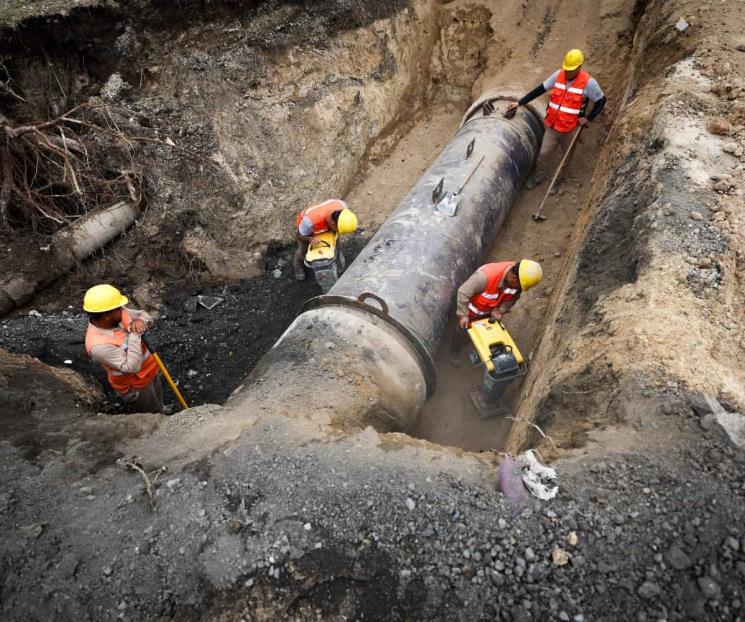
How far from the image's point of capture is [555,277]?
5.71m

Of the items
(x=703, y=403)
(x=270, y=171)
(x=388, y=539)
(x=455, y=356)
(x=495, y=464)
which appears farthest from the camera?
(x=270, y=171)

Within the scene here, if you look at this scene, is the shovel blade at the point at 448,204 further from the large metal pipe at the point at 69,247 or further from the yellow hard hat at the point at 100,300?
the large metal pipe at the point at 69,247

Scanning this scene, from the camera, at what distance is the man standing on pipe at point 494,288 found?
4.23 metres

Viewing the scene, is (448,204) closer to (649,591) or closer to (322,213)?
(322,213)

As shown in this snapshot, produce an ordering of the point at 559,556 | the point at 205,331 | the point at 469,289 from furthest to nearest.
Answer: the point at 205,331 → the point at 469,289 → the point at 559,556

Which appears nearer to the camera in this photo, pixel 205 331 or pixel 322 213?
pixel 322 213

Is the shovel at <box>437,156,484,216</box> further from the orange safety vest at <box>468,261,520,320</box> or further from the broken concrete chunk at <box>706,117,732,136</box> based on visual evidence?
the broken concrete chunk at <box>706,117,732,136</box>

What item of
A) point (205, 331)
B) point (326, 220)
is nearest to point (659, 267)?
point (326, 220)

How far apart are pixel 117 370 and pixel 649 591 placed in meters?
3.98

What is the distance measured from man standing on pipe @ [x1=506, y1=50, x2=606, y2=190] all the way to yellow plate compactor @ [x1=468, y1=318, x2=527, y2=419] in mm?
3361

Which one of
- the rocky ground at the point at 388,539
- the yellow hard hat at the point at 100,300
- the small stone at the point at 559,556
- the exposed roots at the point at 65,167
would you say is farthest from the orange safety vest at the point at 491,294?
the exposed roots at the point at 65,167

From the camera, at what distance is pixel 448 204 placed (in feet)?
16.3

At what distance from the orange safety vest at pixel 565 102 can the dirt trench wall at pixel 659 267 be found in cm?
73

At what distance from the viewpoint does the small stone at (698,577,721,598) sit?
2135 millimetres
